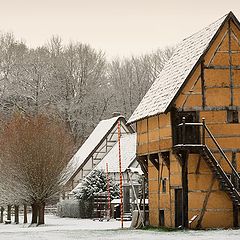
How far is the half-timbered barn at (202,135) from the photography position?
124 feet

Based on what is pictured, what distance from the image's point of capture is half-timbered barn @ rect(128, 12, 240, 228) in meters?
37.8

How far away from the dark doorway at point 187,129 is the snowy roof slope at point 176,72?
0.89 m

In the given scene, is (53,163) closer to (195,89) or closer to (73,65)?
(195,89)

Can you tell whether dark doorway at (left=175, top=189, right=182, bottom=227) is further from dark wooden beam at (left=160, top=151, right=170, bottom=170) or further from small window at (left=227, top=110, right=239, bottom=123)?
small window at (left=227, top=110, right=239, bottom=123)

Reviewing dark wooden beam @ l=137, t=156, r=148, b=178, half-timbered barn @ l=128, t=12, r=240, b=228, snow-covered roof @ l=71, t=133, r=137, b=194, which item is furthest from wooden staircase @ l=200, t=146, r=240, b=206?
snow-covered roof @ l=71, t=133, r=137, b=194

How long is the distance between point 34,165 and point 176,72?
13.8 m

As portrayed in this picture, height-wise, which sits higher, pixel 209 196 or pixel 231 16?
pixel 231 16

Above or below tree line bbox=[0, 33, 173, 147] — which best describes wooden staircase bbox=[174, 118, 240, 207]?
below

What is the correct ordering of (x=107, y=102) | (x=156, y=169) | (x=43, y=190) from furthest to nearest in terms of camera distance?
1. (x=107, y=102)
2. (x=43, y=190)
3. (x=156, y=169)

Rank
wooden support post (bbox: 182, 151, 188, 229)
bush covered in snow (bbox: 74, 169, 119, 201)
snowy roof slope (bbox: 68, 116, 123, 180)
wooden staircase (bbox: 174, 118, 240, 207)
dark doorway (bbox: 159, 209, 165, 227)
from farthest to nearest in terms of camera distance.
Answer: snowy roof slope (bbox: 68, 116, 123, 180) < bush covered in snow (bbox: 74, 169, 119, 201) < dark doorway (bbox: 159, 209, 165, 227) < wooden support post (bbox: 182, 151, 188, 229) < wooden staircase (bbox: 174, 118, 240, 207)

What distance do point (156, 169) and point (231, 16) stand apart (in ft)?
31.4

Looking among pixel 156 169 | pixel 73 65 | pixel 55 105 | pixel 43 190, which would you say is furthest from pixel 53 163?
pixel 73 65

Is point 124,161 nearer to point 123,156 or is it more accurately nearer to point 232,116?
point 123,156

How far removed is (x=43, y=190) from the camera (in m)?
50.5
